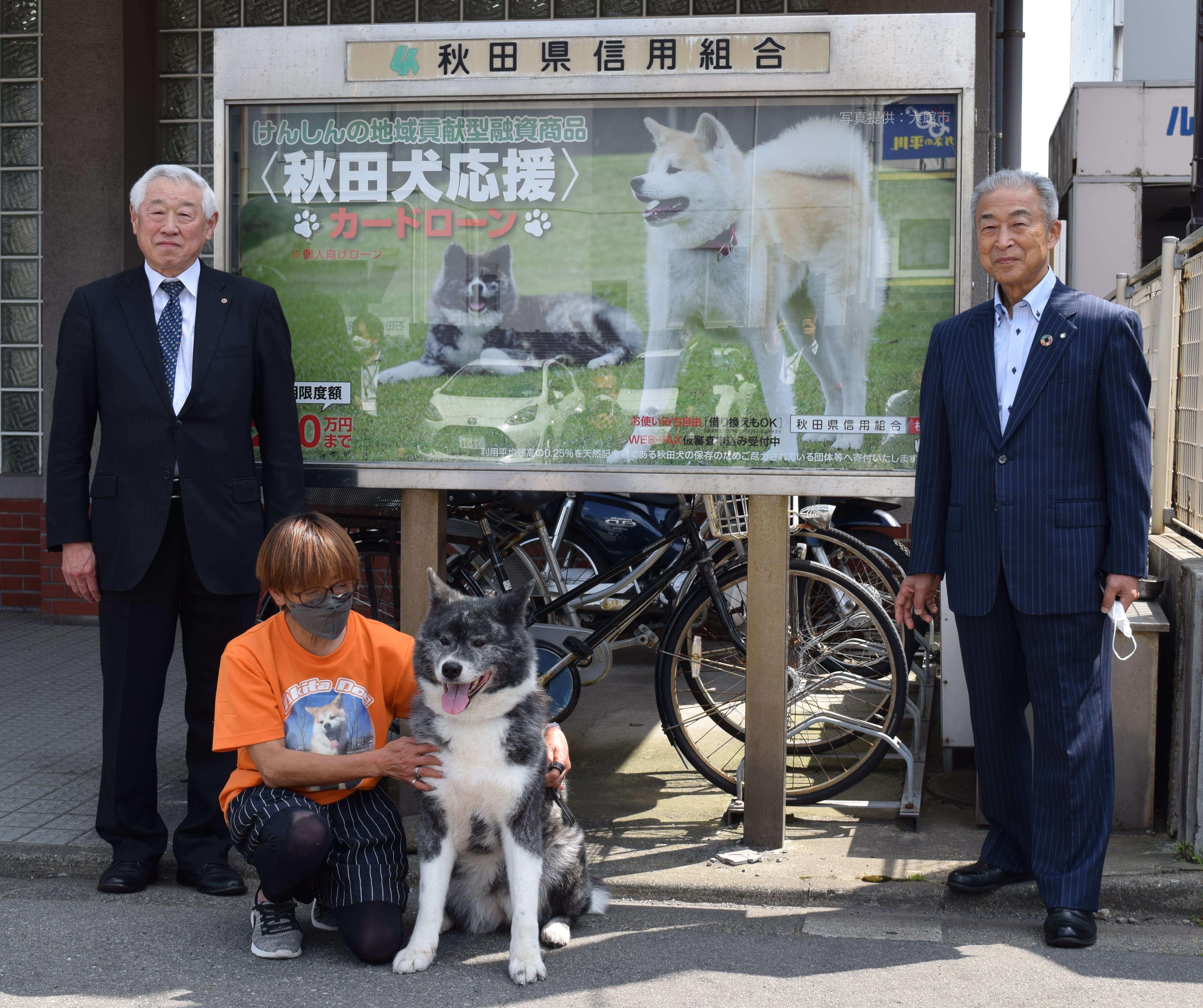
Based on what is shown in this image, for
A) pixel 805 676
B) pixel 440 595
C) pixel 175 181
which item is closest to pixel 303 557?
pixel 440 595

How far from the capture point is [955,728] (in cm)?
521

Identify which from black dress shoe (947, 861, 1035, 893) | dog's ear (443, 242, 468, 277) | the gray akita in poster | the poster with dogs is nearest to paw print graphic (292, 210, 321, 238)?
the poster with dogs

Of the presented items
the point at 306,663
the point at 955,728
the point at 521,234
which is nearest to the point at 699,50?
the point at 521,234

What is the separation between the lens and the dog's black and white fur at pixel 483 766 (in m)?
3.44

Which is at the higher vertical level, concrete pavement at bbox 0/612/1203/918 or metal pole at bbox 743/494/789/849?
metal pole at bbox 743/494/789/849

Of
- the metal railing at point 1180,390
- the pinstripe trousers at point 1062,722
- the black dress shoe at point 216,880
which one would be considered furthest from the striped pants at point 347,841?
the metal railing at point 1180,390

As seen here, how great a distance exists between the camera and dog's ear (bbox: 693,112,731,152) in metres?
4.29

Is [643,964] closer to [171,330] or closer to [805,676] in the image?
[805,676]

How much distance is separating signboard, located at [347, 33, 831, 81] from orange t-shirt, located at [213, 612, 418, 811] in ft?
6.45

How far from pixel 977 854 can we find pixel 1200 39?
15.9 ft

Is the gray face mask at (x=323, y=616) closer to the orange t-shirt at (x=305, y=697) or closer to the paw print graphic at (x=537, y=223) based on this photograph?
the orange t-shirt at (x=305, y=697)

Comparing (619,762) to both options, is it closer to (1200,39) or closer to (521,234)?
(521,234)

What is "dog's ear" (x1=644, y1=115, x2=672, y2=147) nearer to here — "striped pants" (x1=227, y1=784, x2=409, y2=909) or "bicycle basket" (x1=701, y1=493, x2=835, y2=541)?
"bicycle basket" (x1=701, y1=493, x2=835, y2=541)

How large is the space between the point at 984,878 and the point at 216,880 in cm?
248
